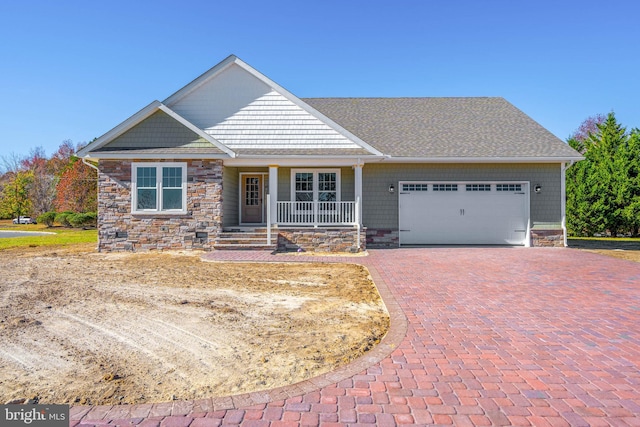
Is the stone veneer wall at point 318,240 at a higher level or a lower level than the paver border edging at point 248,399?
higher

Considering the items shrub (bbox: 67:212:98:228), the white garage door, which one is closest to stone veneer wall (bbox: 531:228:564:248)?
the white garage door

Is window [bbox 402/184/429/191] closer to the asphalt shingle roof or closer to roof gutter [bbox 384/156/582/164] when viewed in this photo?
roof gutter [bbox 384/156/582/164]

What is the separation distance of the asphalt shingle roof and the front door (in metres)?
4.60

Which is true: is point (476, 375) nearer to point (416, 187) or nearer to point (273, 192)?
point (273, 192)

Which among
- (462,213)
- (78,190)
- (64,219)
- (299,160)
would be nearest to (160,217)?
(299,160)

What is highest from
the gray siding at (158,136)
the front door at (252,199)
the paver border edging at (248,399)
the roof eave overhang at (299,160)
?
the gray siding at (158,136)

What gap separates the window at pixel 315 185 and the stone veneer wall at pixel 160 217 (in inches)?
124

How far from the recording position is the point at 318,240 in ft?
42.3

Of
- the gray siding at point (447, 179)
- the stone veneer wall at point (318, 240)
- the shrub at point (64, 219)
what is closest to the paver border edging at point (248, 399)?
the stone veneer wall at point (318, 240)

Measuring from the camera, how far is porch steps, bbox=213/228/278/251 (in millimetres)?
12344

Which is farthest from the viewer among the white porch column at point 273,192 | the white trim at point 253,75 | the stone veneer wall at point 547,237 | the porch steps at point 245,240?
the stone veneer wall at point 547,237

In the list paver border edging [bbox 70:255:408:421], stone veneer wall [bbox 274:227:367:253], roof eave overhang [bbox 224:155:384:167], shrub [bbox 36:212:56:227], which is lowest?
paver border edging [bbox 70:255:408:421]

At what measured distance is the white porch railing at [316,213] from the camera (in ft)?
44.5

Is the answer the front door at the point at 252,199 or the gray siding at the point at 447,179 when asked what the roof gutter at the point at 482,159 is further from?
the front door at the point at 252,199
